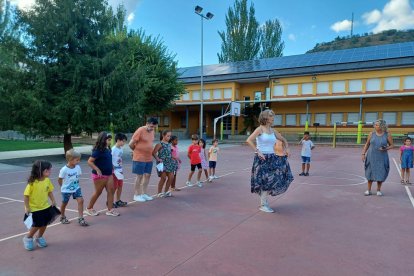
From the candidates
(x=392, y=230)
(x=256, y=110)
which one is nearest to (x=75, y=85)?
(x=392, y=230)

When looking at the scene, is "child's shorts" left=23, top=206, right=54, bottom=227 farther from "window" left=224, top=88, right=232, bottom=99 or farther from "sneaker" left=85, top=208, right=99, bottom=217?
"window" left=224, top=88, right=232, bottom=99

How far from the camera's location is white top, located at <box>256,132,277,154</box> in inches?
250

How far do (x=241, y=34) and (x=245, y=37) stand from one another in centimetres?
76

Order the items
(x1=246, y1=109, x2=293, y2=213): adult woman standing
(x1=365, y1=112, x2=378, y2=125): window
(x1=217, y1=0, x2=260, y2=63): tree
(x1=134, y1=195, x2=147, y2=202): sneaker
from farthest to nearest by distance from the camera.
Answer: (x1=217, y1=0, x2=260, y2=63): tree
(x1=365, y1=112, x2=378, y2=125): window
(x1=134, y1=195, x2=147, y2=202): sneaker
(x1=246, y1=109, x2=293, y2=213): adult woman standing

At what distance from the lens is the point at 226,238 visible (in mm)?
4863

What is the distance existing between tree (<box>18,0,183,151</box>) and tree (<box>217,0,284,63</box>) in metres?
35.0

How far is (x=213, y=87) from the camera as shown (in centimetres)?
3894

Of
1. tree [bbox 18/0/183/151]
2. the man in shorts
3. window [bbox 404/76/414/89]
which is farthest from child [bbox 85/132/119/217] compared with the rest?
window [bbox 404/76/414/89]

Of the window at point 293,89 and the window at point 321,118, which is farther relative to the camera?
the window at point 293,89

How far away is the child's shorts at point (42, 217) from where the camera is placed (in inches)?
174

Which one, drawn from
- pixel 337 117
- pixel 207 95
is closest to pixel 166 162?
pixel 337 117

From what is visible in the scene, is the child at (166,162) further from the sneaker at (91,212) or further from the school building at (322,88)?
the school building at (322,88)

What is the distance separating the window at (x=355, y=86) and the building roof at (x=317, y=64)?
1229mm

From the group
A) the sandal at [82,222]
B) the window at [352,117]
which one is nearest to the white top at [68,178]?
the sandal at [82,222]
